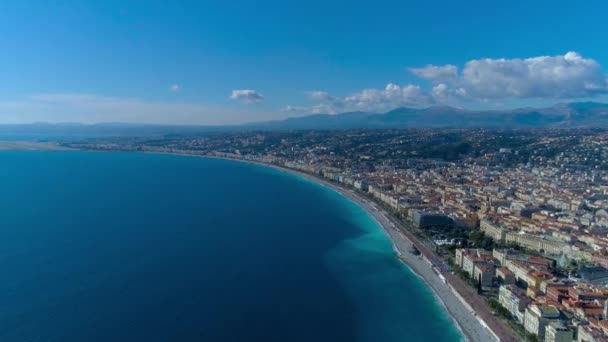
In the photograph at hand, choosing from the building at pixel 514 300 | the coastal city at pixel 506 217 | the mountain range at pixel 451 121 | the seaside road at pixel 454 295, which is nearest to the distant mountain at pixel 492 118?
the mountain range at pixel 451 121

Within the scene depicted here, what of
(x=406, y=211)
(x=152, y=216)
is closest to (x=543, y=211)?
(x=406, y=211)

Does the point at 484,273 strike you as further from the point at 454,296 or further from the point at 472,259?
the point at 454,296

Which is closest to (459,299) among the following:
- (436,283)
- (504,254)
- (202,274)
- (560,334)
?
(436,283)

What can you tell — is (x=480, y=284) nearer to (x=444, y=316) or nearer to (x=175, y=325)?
(x=444, y=316)

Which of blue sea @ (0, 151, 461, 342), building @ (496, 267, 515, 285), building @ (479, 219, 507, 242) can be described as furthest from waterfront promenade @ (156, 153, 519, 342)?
building @ (479, 219, 507, 242)

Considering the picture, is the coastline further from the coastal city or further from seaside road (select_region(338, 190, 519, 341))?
the coastal city

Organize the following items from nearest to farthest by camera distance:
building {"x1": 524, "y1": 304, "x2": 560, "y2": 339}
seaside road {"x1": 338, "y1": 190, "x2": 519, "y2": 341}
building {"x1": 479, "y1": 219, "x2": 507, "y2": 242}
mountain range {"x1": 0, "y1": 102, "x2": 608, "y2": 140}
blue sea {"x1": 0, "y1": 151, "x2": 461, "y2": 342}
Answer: building {"x1": 524, "y1": 304, "x2": 560, "y2": 339} < seaside road {"x1": 338, "y1": 190, "x2": 519, "y2": 341} < blue sea {"x1": 0, "y1": 151, "x2": 461, "y2": 342} < building {"x1": 479, "y1": 219, "x2": 507, "y2": 242} < mountain range {"x1": 0, "y1": 102, "x2": 608, "y2": 140}

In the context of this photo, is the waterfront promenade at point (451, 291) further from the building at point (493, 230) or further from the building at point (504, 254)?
the building at point (493, 230)
